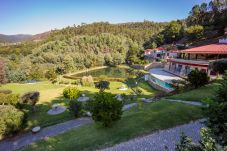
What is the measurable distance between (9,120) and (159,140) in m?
13.1

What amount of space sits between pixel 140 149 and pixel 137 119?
343 centimetres

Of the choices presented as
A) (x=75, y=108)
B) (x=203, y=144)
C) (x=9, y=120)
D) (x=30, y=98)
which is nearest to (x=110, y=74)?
(x=30, y=98)

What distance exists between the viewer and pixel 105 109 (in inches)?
459

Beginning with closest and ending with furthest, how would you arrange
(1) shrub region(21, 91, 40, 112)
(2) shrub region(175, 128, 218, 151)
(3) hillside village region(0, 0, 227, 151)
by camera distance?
1. (2) shrub region(175, 128, 218, 151)
2. (3) hillside village region(0, 0, 227, 151)
3. (1) shrub region(21, 91, 40, 112)

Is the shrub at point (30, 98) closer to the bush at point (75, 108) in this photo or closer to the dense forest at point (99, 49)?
the bush at point (75, 108)

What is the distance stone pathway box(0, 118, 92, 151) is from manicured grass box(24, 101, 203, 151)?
250cm

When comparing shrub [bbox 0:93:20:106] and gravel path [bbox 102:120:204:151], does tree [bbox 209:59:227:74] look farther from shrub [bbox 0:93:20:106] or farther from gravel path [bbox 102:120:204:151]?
shrub [bbox 0:93:20:106]

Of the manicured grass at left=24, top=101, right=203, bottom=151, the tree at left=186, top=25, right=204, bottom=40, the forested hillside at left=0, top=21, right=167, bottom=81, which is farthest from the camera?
the tree at left=186, top=25, right=204, bottom=40

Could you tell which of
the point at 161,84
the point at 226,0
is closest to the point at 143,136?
the point at 161,84

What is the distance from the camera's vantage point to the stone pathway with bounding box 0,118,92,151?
14.5 meters

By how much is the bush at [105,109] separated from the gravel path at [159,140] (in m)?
2.38

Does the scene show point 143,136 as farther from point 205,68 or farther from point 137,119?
point 205,68

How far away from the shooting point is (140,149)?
884 centimetres

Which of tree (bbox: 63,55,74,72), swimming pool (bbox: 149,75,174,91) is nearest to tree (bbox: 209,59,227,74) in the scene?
swimming pool (bbox: 149,75,174,91)
